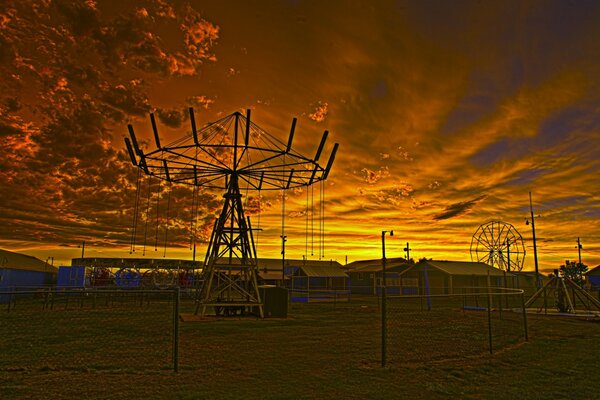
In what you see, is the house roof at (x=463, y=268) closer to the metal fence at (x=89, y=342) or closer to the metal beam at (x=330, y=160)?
the metal beam at (x=330, y=160)

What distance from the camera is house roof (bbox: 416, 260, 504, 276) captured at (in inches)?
1746

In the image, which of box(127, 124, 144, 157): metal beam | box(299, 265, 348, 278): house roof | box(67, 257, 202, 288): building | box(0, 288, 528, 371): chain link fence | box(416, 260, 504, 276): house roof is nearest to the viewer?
box(0, 288, 528, 371): chain link fence

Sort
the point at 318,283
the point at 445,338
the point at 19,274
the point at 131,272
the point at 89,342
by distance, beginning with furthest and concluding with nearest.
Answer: the point at 131,272
the point at 318,283
the point at 19,274
the point at 445,338
the point at 89,342

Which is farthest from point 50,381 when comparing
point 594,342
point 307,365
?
point 594,342

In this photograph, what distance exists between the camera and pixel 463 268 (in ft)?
152

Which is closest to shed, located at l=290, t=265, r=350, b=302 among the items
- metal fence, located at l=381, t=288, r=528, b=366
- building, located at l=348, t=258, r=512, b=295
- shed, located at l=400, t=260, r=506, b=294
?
building, located at l=348, t=258, r=512, b=295

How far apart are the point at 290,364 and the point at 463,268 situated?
39555mm

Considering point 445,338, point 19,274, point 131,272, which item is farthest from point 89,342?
point 131,272

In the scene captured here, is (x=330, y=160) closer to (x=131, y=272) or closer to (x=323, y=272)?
(x=323, y=272)

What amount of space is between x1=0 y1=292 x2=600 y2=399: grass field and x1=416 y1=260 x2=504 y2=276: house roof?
82.9ft

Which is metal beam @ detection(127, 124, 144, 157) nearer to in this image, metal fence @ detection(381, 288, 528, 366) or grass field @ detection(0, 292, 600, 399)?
grass field @ detection(0, 292, 600, 399)

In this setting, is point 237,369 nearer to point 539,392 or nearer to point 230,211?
point 539,392

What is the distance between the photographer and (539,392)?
29.6 ft

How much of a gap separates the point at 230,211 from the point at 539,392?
1974 cm
